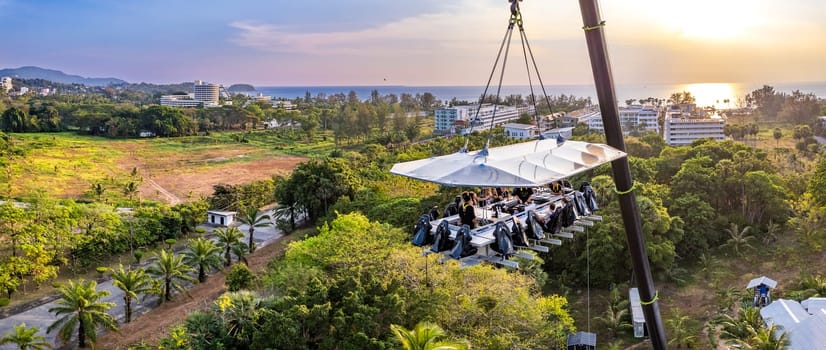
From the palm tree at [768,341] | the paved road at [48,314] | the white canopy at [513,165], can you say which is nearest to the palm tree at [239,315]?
the white canopy at [513,165]

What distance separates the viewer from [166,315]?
22.3 metres

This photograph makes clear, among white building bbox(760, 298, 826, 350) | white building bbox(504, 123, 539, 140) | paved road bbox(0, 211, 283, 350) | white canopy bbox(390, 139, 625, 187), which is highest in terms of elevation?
white building bbox(504, 123, 539, 140)

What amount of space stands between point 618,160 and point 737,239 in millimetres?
24795

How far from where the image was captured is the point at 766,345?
13.8m

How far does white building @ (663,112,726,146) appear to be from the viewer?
5681cm

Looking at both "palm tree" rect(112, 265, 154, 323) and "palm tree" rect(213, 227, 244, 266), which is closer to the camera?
"palm tree" rect(112, 265, 154, 323)

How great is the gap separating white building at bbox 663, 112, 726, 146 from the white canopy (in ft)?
179

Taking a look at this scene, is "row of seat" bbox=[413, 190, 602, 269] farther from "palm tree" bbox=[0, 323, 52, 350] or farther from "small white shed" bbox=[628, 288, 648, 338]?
"palm tree" bbox=[0, 323, 52, 350]

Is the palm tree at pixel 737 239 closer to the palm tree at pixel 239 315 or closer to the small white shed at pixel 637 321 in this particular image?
the small white shed at pixel 637 321

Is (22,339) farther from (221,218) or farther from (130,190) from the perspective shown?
(130,190)

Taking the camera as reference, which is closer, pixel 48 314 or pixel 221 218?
pixel 48 314

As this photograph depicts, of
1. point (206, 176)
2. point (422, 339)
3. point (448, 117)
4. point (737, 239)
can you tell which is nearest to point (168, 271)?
point (422, 339)

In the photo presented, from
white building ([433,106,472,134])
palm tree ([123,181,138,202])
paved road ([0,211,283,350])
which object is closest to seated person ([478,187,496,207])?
paved road ([0,211,283,350])

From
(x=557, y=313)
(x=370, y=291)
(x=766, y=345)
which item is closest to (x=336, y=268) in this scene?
(x=370, y=291)
